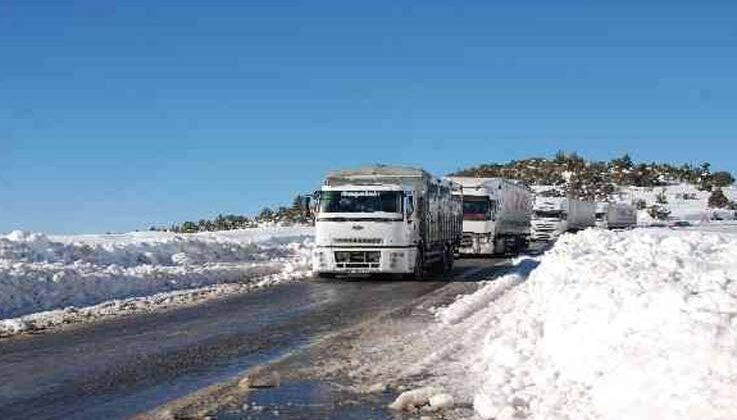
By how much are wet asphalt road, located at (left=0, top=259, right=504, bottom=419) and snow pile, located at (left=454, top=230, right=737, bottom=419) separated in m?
3.11

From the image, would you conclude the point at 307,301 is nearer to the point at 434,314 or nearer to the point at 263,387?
the point at 434,314

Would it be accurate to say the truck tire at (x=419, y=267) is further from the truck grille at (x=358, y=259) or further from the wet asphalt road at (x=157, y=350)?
the wet asphalt road at (x=157, y=350)

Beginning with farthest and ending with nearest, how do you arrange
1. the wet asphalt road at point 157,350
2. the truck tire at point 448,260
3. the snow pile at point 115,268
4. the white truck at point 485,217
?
the white truck at point 485,217 < the truck tire at point 448,260 < the snow pile at point 115,268 < the wet asphalt road at point 157,350

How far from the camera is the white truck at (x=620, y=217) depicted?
270ft

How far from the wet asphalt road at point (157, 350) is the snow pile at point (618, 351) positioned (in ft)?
10.2

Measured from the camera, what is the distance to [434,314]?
52.7 feet

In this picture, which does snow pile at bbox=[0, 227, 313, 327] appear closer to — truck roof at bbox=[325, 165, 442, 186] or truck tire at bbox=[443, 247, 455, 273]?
truck roof at bbox=[325, 165, 442, 186]

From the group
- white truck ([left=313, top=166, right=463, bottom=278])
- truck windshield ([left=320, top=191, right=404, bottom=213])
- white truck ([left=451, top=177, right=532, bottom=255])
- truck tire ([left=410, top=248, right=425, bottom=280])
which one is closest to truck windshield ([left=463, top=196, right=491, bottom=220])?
white truck ([left=451, top=177, right=532, bottom=255])

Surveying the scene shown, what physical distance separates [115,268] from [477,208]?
1809cm

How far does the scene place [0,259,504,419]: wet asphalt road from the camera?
30.5 ft

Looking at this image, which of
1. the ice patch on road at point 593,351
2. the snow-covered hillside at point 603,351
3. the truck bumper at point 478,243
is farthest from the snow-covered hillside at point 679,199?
the snow-covered hillside at point 603,351

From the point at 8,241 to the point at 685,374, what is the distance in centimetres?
2477

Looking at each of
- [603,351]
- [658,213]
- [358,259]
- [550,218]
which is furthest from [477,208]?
[658,213]

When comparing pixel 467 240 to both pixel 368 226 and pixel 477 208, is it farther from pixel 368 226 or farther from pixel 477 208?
pixel 368 226
